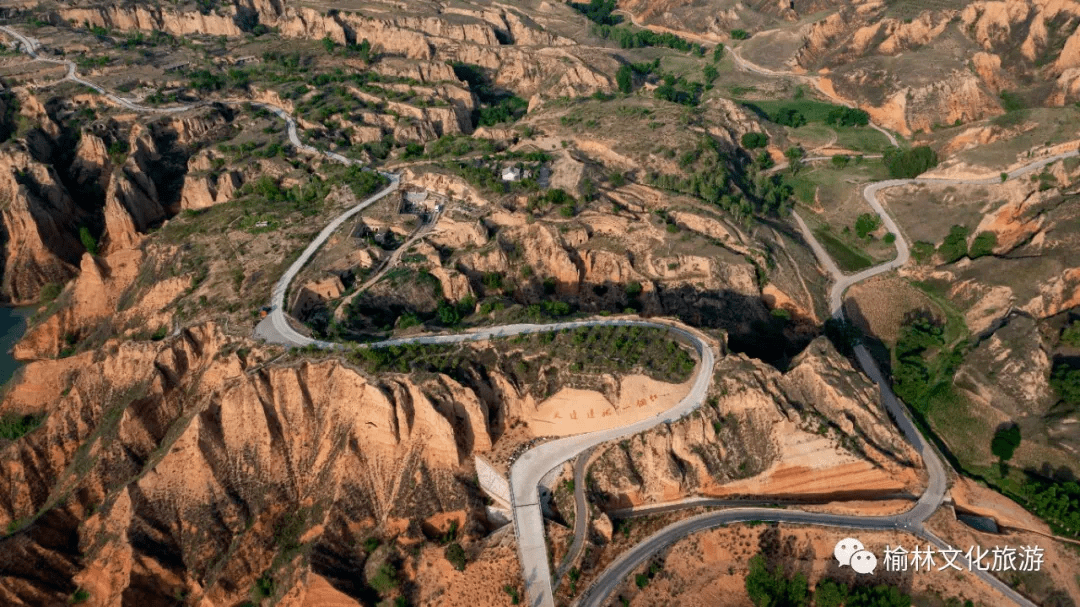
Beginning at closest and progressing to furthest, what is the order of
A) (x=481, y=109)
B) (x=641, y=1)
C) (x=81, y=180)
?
(x=81, y=180)
(x=481, y=109)
(x=641, y=1)

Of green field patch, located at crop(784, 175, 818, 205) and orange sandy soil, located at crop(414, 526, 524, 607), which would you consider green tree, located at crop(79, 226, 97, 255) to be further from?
green field patch, located at crop(784, 175, 818, 205)

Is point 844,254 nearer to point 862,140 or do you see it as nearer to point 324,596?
point 862,140

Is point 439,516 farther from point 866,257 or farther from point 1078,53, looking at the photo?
point 1078,53

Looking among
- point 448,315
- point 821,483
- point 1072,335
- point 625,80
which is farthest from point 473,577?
point 625,80

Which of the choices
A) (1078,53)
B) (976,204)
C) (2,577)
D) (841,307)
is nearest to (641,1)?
(1078,53)

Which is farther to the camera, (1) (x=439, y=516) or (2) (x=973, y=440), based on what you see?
(2) (x=973, y=440)

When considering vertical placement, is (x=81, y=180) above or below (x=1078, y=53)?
below
